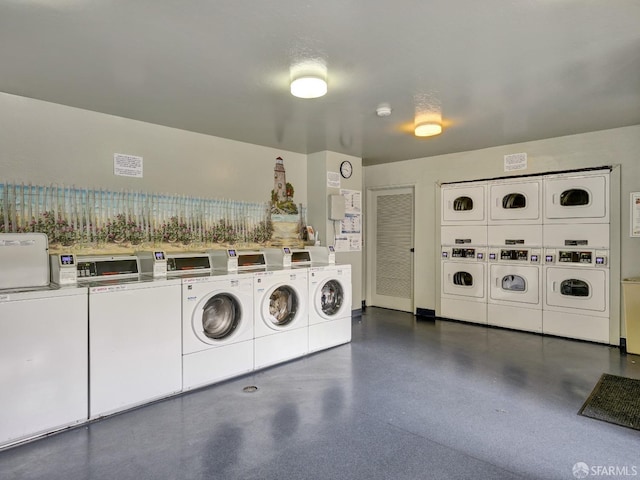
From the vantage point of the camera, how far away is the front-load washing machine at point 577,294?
4.53 m

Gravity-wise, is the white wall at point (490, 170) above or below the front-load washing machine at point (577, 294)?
above

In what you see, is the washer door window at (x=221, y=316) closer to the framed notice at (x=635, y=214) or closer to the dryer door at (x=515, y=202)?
the dryer door at (x=515, y=202)

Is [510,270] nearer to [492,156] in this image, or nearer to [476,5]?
[492,156]

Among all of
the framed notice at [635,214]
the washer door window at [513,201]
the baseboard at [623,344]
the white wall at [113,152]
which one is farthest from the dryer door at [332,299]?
the framed notice at [635,214]

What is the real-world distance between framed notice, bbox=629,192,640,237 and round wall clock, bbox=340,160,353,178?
3530 millimetres

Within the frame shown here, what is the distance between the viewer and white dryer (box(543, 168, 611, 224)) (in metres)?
4.50

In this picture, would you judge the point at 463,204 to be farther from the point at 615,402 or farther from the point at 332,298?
the point at 615,402

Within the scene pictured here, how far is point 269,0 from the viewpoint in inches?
77.9

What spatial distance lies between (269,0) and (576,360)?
14.4ft

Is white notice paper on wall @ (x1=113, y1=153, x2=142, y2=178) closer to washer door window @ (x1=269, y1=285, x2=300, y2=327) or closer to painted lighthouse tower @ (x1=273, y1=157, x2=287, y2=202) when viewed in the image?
painted lighthouse tower @ (x1=273, y1=157, x2=287, y2=202)

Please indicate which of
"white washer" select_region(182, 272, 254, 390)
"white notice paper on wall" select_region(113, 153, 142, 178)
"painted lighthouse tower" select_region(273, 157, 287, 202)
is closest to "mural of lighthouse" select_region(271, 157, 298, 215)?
"painted lighthouse tower" select_region(273, 157, 287, 202)

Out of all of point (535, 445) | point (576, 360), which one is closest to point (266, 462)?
point (535, 445)

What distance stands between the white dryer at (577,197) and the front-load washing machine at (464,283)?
1.03 metres

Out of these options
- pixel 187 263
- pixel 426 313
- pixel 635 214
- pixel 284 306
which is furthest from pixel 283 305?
pixel 635 214
